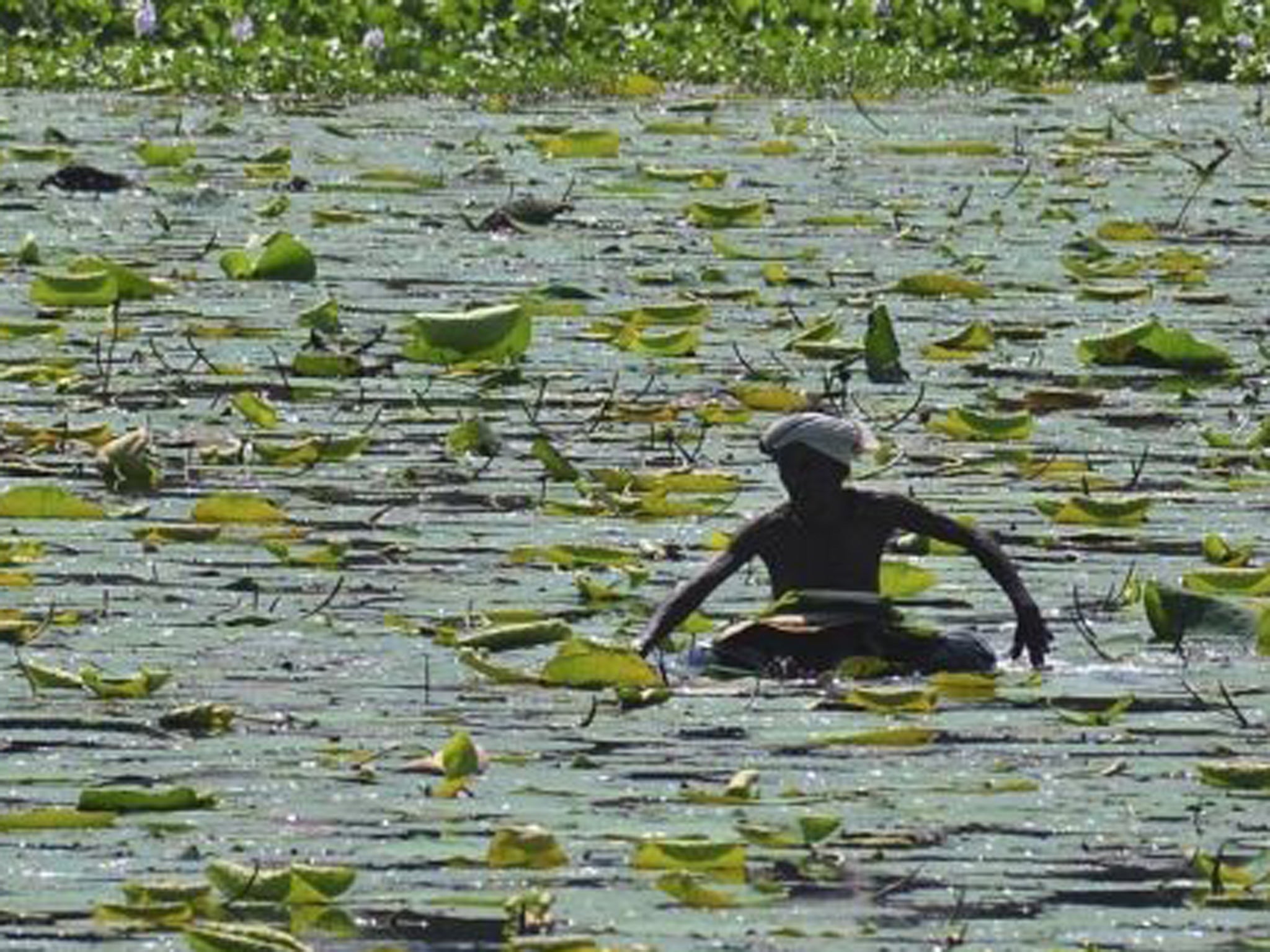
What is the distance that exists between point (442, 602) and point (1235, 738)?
213 cm

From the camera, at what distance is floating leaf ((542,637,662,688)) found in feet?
32.6

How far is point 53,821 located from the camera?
28.4ft

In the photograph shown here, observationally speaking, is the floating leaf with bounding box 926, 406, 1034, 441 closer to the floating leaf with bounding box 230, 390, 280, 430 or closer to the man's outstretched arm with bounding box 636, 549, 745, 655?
the floating leaf with bounding box 230, 390, 280, 430

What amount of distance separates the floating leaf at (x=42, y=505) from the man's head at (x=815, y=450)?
6.91 ft

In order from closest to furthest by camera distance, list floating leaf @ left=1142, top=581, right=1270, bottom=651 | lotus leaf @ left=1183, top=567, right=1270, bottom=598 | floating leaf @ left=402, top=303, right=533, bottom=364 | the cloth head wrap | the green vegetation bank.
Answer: floating leaf @ left=1142, top=581, right=1270, bottom=651, the cloth head wrap, lotus leaf @ left=1183, top=567, right=1270, bottom=598, floating leaf @ left=402, top=303, right=533, bottom=364, the green vegetation bank

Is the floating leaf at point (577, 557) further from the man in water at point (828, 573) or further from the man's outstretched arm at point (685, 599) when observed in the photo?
the man's outstretched arm at point (685, 599)

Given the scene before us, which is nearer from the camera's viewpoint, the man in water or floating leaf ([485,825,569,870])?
floating leaf ([485,825,569,870])

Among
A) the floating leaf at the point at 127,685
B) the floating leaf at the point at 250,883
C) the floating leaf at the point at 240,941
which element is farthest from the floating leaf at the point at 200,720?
the floating leaf at the point at 240,941

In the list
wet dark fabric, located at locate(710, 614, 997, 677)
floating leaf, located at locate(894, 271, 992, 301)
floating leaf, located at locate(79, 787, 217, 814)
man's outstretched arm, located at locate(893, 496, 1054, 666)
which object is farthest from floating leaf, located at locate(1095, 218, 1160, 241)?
floating leaf, located at locate(79, 787, 217, 814)

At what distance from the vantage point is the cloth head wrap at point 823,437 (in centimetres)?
1062

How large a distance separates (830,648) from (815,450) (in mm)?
535

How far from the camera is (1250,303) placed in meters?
16.3

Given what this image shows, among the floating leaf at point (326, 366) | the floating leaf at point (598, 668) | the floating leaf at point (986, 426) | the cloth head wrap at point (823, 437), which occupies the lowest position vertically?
the floating leaf at point (326, 366)

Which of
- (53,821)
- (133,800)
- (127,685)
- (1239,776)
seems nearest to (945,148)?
(127,685)
